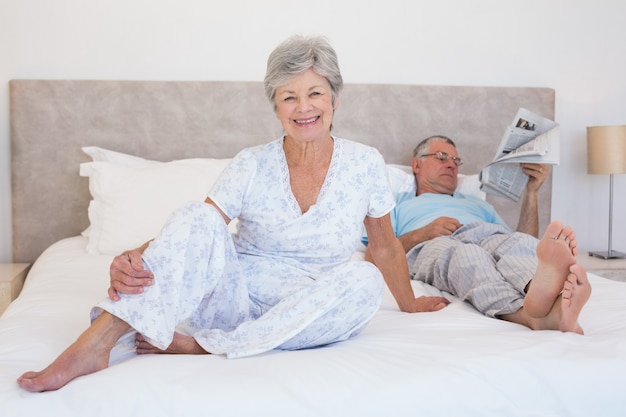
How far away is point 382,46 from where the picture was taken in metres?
3.36

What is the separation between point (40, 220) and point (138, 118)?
603 mm

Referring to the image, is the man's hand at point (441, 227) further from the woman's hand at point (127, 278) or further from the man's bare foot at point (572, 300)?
the woman's hand at point (127, 278)

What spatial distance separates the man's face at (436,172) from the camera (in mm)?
2990

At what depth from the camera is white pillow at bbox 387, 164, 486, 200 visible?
3002 millimetres

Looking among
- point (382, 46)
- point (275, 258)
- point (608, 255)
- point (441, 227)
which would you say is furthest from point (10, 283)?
point (608, 255)

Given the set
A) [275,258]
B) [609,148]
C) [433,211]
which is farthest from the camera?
[609,148]

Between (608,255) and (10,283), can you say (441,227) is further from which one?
(10,283)

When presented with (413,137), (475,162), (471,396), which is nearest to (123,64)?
(413,137)

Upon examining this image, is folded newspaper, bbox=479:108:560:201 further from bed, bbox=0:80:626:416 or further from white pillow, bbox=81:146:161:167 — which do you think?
white pillow, bbox=81:146:161:167

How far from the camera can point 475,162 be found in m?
3.41

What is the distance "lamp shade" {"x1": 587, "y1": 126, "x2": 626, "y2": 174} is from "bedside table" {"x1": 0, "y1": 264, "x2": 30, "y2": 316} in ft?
8.21

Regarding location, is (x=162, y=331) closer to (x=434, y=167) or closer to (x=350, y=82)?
(x=434, y=167)

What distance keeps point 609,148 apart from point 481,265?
59.1 inches

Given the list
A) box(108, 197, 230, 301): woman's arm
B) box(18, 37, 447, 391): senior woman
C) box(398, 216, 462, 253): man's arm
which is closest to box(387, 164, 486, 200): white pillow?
box(398, 216, 462, 253): man's arm
